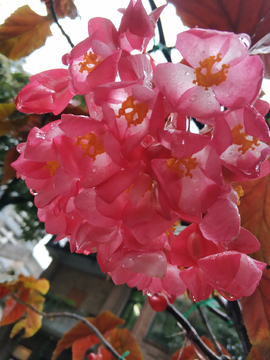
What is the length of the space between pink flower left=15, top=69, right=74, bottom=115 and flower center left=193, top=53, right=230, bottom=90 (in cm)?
10

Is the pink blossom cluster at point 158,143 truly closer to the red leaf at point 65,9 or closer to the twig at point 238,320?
the twig at point 238,320

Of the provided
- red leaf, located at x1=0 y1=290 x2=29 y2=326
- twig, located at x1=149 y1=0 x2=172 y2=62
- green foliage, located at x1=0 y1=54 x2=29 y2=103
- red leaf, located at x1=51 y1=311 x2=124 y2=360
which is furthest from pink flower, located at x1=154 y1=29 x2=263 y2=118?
red leaf, located at x1=0 y1=290 x2=29 y2=326

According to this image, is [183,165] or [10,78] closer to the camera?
[183,165]

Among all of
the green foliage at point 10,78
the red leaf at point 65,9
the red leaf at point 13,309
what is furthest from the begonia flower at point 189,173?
the red leaf at point 13,309

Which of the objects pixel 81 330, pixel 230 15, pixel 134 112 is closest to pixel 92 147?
pixel 134 112

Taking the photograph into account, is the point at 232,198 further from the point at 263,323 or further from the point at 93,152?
the point at 263,323

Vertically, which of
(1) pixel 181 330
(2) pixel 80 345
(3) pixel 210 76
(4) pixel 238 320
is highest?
(3) pixel 210 76

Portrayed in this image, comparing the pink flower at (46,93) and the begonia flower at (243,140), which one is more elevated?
the pink flower at (46,93)

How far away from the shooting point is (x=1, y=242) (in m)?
1.52

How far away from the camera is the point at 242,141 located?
16cm

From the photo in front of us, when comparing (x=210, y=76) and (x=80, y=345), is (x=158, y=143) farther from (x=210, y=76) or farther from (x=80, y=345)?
(x=80, y=345)

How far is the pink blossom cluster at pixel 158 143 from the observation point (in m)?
0.14

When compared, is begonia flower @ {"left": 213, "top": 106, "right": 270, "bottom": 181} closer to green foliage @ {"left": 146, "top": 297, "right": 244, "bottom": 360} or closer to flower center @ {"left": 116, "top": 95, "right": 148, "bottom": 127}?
flower center @ {"left": 116, "top": 95, "right": 148, "bottom": 127}

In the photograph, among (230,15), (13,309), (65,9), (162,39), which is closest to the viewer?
(230,15)
